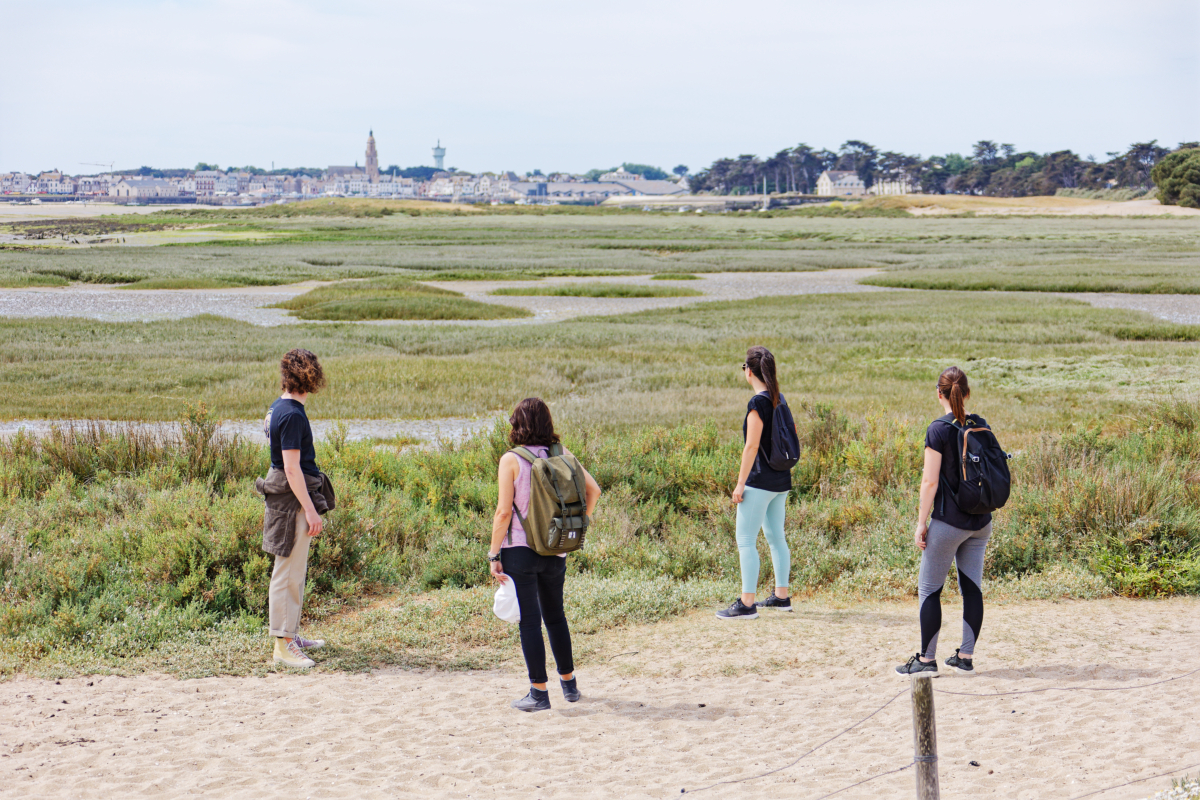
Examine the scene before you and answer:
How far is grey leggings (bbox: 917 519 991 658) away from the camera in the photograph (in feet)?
21.3

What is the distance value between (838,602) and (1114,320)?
27.0 meters

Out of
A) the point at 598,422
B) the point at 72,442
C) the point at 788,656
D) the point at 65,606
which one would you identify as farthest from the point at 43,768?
the point at 598,422

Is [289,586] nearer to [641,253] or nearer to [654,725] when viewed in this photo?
[654,725]

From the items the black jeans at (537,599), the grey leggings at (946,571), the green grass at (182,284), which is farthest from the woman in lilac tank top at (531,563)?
the green grass at (182,284)

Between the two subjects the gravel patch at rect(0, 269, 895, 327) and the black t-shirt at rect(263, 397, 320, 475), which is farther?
the gravel patch at rect(0, 269, 895, 327)

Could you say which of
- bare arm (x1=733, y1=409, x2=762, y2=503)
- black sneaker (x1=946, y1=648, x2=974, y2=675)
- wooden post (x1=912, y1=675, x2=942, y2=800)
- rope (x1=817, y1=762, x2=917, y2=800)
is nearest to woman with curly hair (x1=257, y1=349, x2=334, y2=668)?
bare arm (x1=733, y1=409, x2=762, y2=503)

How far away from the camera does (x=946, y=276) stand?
49219 millimetres

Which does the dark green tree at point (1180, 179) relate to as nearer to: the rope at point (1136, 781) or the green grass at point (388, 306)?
the green grass at point (388, 306)

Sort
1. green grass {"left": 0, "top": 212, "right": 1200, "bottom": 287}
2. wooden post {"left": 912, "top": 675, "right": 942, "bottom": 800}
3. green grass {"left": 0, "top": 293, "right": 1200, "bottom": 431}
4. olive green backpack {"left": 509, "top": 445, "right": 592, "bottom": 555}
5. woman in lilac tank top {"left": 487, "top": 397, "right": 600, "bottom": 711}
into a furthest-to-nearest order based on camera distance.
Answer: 1. green grass {"left": 0, "top": 212, "right": 1200, "bottom": 287}
2. green grass {"left": 0, "top": 293, "right": 1200, "bottom": 431}
3. woman in lilac tank top {"left": 487, "top": 397, "right": 600, "bottom": 711}
4. olive green backpack {"left": 509, "top": 445, "right": 592, "bottom": 555}
5. wooden post {"left": 912, "top": 675, "right": 942, "bottom": 800}

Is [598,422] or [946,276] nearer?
[598,422]

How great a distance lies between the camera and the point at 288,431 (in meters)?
6.54

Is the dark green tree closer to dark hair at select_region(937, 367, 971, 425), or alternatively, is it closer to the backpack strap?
dark hair at select_region(937, 367, 971, 425)

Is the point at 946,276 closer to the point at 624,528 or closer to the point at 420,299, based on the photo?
the point at 420,299

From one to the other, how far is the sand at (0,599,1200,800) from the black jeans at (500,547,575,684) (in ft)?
1.34
